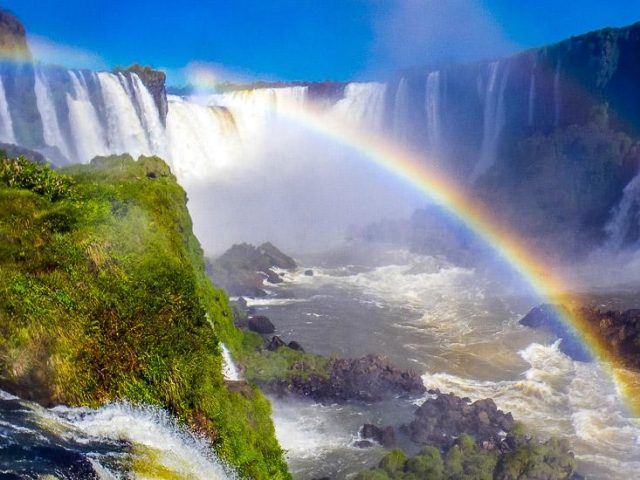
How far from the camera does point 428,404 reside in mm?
16297

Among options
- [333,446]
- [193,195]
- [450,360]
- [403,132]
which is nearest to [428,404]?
[333,446]

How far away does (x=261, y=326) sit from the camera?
2317 cm

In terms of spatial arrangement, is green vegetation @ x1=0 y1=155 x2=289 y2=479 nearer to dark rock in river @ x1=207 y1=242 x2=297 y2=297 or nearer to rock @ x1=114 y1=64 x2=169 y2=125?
dark rock in river @ x1=207 y1=242 x2=297 y2=297

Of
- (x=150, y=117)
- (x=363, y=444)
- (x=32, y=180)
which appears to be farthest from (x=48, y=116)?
(x=363, y=444)

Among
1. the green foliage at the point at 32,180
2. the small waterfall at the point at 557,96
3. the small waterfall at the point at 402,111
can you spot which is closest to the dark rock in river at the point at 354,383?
the green foliage at the point at 32,180

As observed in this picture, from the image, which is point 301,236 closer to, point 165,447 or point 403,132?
point 403,132

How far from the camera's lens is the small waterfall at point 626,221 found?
119 ft

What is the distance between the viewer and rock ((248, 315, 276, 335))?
23.1m

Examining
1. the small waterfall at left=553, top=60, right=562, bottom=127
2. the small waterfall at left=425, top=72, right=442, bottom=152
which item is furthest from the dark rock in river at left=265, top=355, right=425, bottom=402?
the small waterfall at left=425, top=72, right=442, bottom=152

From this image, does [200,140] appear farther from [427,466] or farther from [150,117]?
[427,466]

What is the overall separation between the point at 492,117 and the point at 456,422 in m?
41.8

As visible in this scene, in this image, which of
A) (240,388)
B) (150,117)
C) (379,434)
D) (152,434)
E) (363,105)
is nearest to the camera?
(152,434)

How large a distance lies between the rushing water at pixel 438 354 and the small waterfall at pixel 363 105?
25.5 metres

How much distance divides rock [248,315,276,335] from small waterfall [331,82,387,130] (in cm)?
3925
